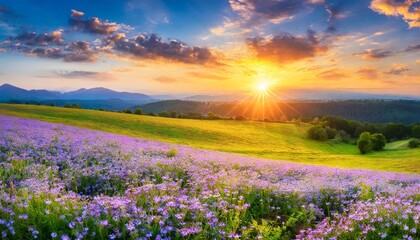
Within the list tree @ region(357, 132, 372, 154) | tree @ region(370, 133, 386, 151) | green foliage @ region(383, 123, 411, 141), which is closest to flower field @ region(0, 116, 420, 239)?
tree @ region(357, 132, 372, 154)

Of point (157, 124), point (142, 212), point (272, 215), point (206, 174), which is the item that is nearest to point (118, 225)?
point (142, 212)

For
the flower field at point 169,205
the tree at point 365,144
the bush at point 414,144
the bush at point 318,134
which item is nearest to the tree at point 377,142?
the tree at point 365,144

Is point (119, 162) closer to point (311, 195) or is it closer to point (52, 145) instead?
point (52, 145)

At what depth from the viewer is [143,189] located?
284 inches

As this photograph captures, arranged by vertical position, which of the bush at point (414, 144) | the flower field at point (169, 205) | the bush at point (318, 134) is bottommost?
the bush at point (414, 144)

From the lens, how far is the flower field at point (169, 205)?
5.46 metres

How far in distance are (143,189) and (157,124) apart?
49326mm

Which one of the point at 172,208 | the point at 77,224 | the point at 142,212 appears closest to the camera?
the point at 77,224

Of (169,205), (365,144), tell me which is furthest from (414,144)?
(169,205)

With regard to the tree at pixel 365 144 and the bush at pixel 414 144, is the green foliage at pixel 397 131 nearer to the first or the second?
the bush at pixel 414 144

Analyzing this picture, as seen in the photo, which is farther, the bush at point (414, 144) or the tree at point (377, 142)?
the tree at point (377, 142)

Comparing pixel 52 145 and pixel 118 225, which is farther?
pixel 52 145

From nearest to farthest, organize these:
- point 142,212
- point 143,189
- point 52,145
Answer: point 142,212 → point 143,189 → point 52,145

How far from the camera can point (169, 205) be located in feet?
20.0
